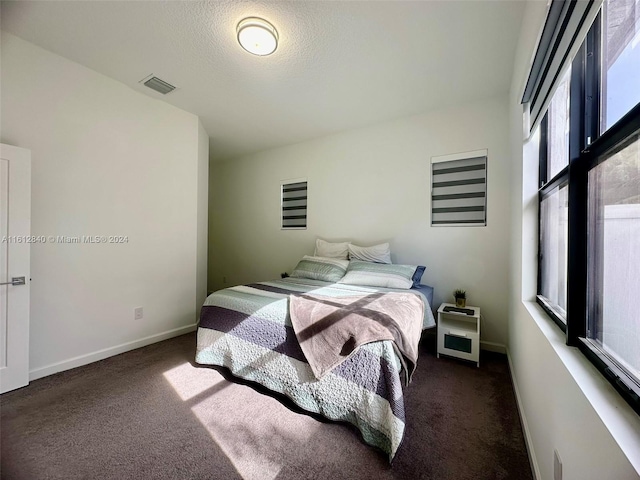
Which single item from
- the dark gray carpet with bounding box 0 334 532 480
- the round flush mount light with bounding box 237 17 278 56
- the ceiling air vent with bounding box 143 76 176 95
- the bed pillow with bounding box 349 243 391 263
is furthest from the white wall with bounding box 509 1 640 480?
the ceiling air vent with bounding box 143 76 176 95

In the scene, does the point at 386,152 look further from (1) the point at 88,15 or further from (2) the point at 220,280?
(2) the point at 220,280

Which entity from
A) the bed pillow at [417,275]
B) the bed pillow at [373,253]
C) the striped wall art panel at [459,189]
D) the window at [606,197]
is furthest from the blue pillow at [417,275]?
the window at [606,197]

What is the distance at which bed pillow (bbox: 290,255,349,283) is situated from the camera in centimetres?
305

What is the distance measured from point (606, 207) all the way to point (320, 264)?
8.41ft

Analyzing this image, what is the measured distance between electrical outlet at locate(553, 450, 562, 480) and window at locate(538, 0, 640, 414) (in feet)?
1.31

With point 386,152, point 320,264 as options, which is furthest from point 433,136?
point 320,264

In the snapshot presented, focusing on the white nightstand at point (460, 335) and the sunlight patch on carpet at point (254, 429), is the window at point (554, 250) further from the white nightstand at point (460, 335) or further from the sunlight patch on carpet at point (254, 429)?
the sunlight patch on carpet at point (254, 429)

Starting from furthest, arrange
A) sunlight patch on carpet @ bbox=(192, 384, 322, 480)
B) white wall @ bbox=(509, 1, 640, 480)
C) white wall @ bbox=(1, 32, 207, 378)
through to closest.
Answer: white wall @ bbox=(1, 32, 207, 378)
sunlight patch on carpet @ bbox=(192, 384, 322, 480)
white wall @ bbox=(509, 1, 640, 480)

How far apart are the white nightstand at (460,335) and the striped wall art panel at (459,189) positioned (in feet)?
3.22

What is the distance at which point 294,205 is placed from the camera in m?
4.12

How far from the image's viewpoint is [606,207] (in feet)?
2.88

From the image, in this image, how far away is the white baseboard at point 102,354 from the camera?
2145 mm

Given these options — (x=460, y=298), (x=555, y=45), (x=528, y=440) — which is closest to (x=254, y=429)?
(x=528, y=440)

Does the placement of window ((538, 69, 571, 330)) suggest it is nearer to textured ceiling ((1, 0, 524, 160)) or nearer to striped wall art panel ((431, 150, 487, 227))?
textured ceiling ((1, 0, 524, 160))
